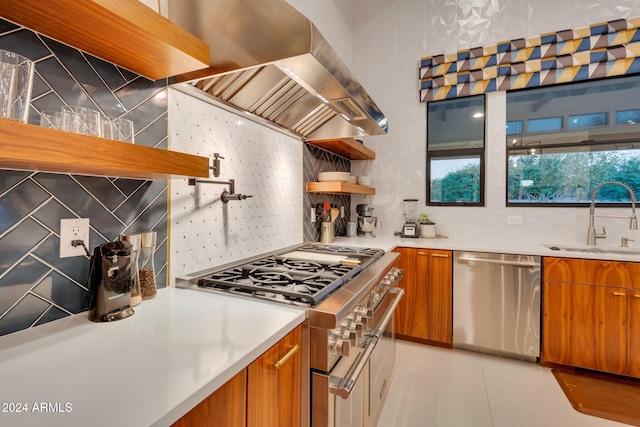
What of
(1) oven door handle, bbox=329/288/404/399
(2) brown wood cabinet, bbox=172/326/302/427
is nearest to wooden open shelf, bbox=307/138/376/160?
(1) oven door handle, bbox=329/288/404/399

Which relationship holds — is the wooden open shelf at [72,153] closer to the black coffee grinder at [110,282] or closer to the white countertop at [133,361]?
the black coffee grinder at [110,282]

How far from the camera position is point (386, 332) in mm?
1821

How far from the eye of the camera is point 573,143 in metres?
2.67

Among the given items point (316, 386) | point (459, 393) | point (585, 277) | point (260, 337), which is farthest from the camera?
point (585, 277)

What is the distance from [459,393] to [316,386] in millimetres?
1495

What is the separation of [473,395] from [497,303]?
752mm

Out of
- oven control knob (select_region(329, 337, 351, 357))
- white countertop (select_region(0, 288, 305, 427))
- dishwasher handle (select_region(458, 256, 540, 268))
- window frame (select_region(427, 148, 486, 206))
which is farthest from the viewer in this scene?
window frame (select_region(427, 148, 486, 206))

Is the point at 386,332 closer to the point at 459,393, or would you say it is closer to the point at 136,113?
the point at 459,393

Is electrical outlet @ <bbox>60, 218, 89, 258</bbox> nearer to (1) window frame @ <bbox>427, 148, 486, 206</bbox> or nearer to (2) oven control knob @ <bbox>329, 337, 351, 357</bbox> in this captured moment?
(2) oven control knob @ <bbox>329, 337, 351, 357</bbox>

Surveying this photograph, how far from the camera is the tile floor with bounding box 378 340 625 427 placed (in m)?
1.73

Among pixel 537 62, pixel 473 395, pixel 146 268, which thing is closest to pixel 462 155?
→ pixel 537 62

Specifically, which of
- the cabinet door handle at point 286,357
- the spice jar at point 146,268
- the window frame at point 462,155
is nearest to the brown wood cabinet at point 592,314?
the window frame at point 462,155

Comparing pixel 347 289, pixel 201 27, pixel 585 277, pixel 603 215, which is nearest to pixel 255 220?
pixel 347 289

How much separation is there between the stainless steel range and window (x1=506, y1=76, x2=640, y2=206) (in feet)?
6.26
